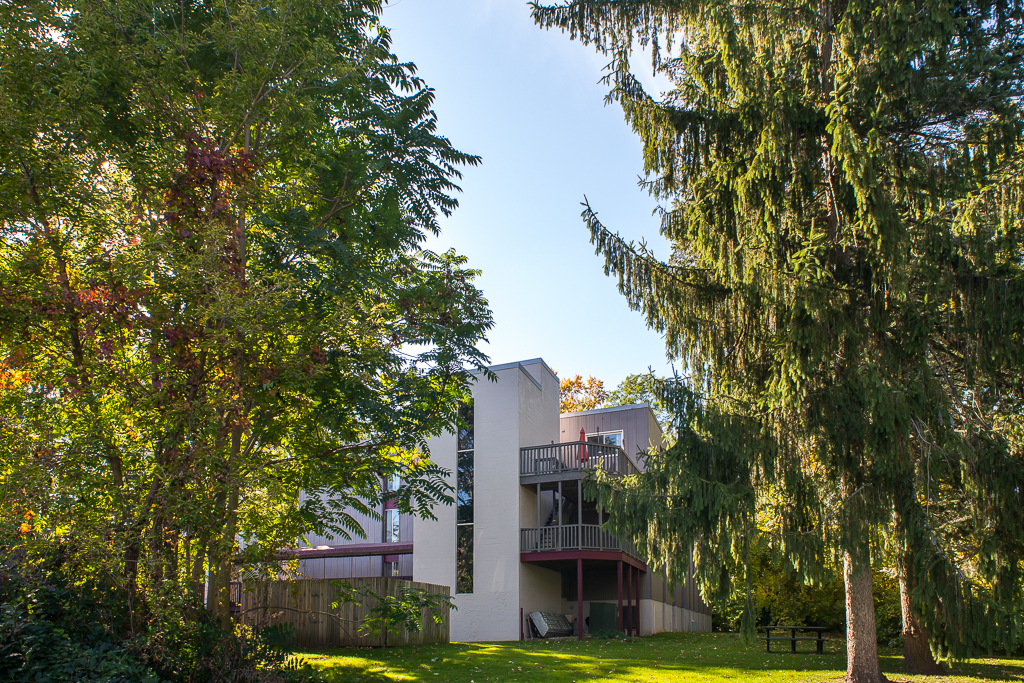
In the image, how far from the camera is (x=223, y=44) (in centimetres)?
788

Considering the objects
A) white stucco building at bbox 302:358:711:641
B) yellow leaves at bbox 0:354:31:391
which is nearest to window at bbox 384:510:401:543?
white stucco building at bbox 302:358:711:641

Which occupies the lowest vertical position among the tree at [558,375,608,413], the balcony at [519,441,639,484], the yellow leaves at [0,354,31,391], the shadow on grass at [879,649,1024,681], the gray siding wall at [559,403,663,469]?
the shadow on grass at [879,649,1024,681]

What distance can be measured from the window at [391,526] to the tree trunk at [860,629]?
43.7 feet

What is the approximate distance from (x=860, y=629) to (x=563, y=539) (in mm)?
9381

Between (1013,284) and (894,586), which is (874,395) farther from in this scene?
(894,586)

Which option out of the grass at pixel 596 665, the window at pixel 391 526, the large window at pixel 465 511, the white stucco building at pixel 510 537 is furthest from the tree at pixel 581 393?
the grass at pixel 596 665

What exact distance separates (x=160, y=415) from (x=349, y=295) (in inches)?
91.5

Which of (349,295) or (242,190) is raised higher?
(242,190)

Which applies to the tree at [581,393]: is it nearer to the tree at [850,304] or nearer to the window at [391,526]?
the window at [391,526]

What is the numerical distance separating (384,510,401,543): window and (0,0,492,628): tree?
11.5 meters

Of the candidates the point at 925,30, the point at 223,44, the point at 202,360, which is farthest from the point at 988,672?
the point at 223,44

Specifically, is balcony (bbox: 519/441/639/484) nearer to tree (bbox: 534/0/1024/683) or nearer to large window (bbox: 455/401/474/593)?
large window (bbox: 455/401/474/593)

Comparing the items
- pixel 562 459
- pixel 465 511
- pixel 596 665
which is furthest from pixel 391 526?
pixel 596 665

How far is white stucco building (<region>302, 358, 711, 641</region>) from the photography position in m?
18.1
